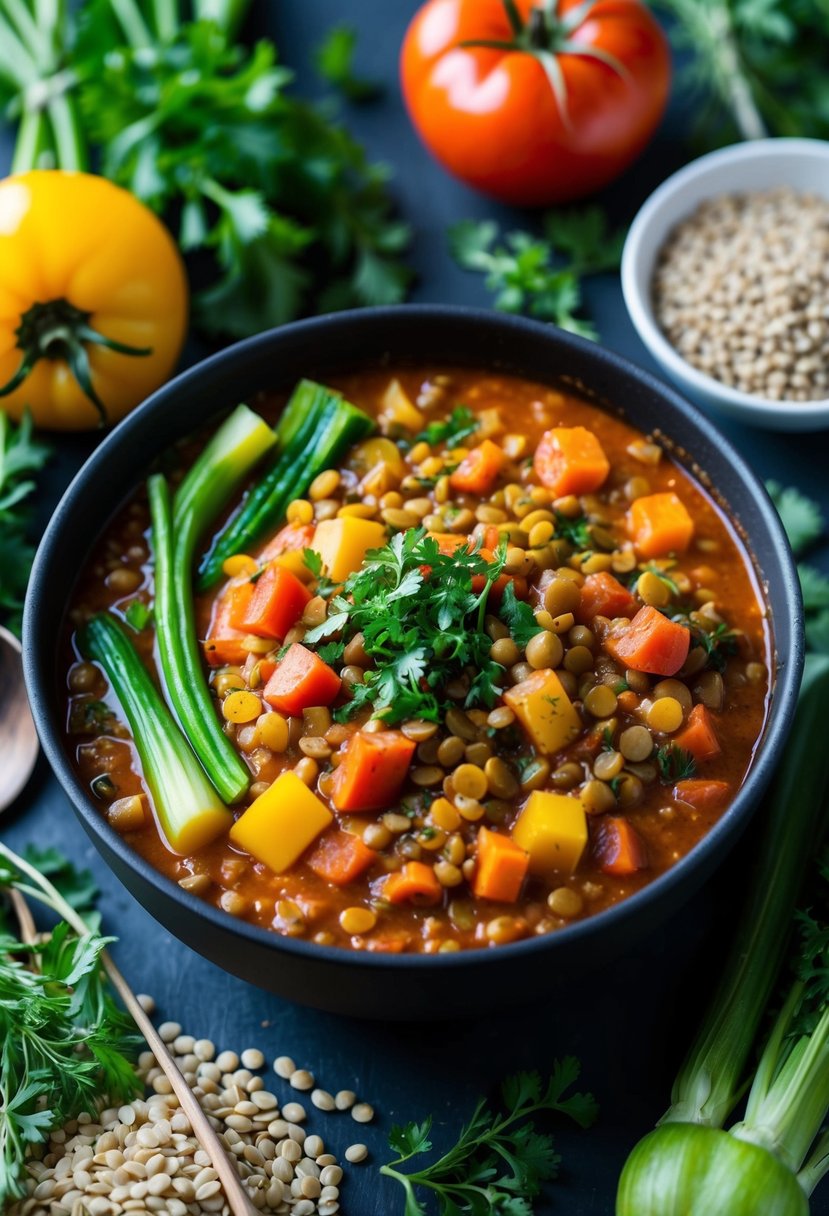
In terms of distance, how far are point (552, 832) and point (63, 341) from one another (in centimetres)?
226

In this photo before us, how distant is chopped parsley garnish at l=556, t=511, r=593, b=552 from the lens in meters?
3.71

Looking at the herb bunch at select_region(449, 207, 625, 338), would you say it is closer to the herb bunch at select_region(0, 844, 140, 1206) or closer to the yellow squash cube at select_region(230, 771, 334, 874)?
the yellow squash cube at select_region(230, 771, 334, 874)

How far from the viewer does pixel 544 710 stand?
330 cm

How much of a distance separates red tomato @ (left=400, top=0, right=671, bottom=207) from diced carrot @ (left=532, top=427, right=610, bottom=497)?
4.43 ft

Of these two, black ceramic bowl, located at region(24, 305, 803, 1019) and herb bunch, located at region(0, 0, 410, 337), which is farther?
herb bunch, located at region(0, 0, 410, 337)

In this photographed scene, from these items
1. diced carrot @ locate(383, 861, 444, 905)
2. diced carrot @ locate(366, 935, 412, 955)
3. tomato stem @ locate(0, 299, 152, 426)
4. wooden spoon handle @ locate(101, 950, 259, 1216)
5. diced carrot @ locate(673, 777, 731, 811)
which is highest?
tomato stem @ locate(0, 299, 152, 426)

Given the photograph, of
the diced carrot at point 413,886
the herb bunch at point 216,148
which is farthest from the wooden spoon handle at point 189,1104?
the herb bunch at point 216,148

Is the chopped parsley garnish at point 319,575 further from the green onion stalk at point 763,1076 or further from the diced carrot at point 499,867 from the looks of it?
the green onion stalk at point 763,1076

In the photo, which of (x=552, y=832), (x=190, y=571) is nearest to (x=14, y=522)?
(x=190, y=571)

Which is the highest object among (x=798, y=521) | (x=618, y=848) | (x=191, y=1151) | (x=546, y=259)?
(x=546, y=259)

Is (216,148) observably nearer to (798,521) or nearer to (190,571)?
(190,571)

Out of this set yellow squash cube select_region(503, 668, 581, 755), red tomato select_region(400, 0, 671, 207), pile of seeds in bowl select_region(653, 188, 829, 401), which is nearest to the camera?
yellow squash cube select_region(503, 668, 581, 755)

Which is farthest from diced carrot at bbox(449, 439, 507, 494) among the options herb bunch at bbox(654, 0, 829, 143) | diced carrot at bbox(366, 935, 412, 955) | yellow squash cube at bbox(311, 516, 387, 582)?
herb bunch at bbox(654, 0, 829, 143)

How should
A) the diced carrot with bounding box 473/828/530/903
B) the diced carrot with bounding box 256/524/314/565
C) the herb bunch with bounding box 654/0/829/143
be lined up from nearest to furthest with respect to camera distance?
the diced carrot with bounding box 473/828/530/903 < the diced carrot with bounding box 256/524/314/565 < the herb bunch with bounding box 654/0/829/143
